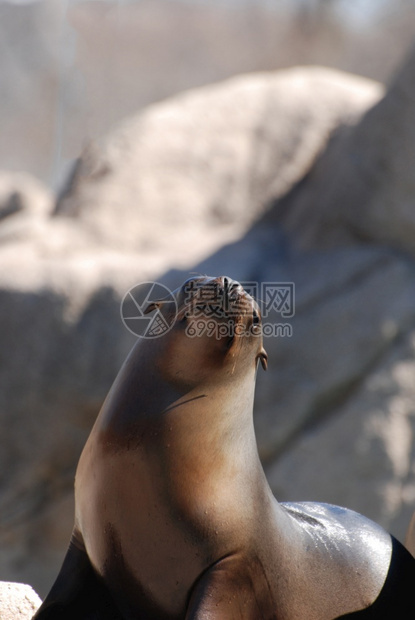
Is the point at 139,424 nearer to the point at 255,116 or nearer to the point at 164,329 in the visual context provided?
the point at 164,329

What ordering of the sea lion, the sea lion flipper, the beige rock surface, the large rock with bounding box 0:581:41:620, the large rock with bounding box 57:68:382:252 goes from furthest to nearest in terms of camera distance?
the large rock with bounding box 57:68:382:252 → the beige rock surface → the large rock with bounding box 0:581:41:620 → the sea lion flipper → the sea lion

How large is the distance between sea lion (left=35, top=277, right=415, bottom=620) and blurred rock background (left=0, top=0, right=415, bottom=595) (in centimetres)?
348

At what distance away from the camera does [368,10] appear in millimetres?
16969

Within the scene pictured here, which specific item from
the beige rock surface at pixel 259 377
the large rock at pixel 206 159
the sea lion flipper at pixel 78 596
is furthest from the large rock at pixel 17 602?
the large rock at pixel 206 159

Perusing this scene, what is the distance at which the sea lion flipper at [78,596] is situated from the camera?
2.11 meters

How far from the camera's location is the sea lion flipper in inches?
83.0

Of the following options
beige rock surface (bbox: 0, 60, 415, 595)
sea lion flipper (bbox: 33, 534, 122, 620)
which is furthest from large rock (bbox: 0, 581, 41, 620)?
beige rock surface (bbox: 0, 60, 415, 595)

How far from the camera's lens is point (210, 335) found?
1986 mm

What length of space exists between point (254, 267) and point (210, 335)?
4105mm

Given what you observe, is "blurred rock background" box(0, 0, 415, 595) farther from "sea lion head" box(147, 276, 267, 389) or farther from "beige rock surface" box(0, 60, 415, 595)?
"sea lion head" box(147, 276, 267, 389)
